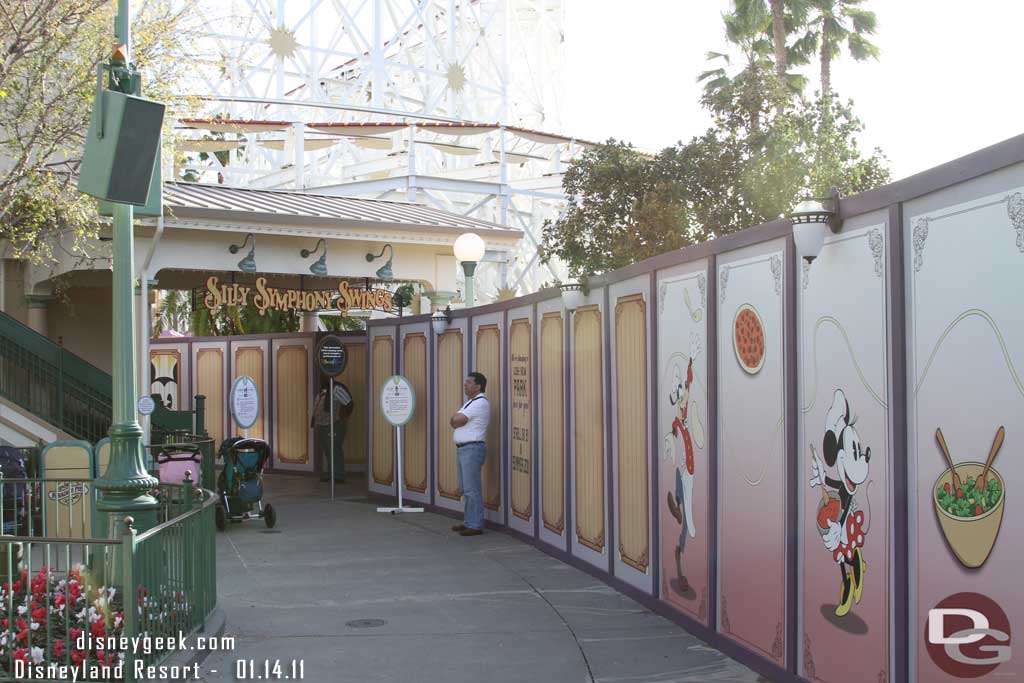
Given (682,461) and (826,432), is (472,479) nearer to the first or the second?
(682,461)

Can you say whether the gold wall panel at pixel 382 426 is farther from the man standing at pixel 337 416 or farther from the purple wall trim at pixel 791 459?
the purple wall trim at pixel 791 459

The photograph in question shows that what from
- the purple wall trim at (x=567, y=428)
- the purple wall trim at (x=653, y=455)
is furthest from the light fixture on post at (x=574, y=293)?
the purple wall trim at (x=653, y=455)

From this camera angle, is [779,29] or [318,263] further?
[779,29]

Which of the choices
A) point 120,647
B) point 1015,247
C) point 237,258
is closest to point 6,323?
point 237,258

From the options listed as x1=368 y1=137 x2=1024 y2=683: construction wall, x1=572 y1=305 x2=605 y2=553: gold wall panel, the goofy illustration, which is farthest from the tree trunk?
the goofy illustration

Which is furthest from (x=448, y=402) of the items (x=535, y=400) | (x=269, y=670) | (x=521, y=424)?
(x=269, y=670)

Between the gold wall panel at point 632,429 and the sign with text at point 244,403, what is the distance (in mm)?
11053

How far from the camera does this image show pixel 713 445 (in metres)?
7.23

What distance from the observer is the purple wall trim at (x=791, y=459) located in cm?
602

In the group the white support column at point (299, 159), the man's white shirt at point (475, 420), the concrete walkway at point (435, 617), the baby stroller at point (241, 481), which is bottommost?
the concrete walkway at point (435, 617)

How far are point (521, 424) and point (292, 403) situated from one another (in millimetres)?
9594

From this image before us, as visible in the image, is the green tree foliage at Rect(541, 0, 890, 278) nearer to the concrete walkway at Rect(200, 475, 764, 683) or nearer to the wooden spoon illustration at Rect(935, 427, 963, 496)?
the concrete walkway at Rect(200, 475, 764, 683)

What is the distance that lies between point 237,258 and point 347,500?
13.1ft

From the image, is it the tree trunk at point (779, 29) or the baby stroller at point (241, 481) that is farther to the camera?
the tree trunk at point (779, 29)
